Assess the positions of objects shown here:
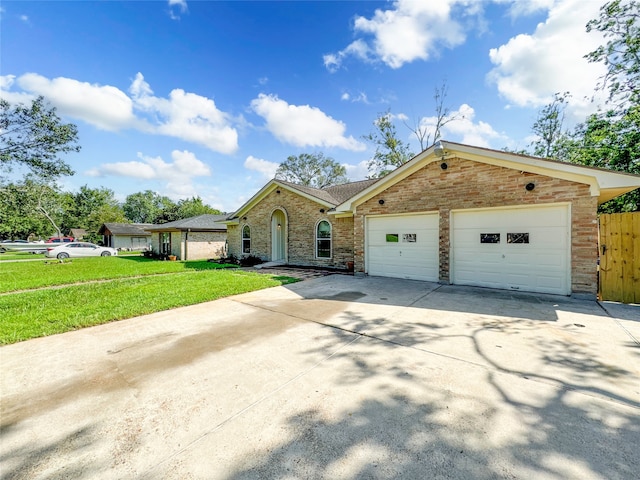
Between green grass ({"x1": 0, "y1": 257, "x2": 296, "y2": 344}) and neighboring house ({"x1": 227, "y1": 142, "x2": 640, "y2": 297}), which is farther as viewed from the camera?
neighboring house ({"x1": 227, "y1": 142, "x2": 640, "y2": 297})

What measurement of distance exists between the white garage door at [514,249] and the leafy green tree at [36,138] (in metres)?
23.5

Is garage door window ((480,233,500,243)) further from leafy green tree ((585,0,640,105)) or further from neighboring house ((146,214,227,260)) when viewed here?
neighboring house ((146,214,227,260))

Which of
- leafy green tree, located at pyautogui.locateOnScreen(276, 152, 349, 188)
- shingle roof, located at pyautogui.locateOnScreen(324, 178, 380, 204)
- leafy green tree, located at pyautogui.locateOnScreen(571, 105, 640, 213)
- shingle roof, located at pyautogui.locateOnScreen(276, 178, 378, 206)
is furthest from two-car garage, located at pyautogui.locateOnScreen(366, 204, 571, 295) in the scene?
leafy green tree, located at pyautogui.locateOnScreen(276, 152, 349, 188)

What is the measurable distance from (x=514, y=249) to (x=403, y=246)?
131 inches

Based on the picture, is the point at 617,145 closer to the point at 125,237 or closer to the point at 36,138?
the point at 36,138

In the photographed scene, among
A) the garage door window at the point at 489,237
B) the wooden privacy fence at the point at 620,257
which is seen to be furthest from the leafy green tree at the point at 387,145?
the wooden privacy fence at the point at 620,257

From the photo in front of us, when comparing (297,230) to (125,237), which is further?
(125,237)

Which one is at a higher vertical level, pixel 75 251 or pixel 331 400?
pixel 75 251

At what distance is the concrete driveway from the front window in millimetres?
18983

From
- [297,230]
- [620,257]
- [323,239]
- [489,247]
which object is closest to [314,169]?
[297,230]

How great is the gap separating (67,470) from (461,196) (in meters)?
A: 9.53

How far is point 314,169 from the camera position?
4125 centimetres

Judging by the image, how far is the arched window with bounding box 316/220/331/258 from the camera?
43.8 ft

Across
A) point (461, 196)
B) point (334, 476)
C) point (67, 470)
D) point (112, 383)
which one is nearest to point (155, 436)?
point (67, 470)
